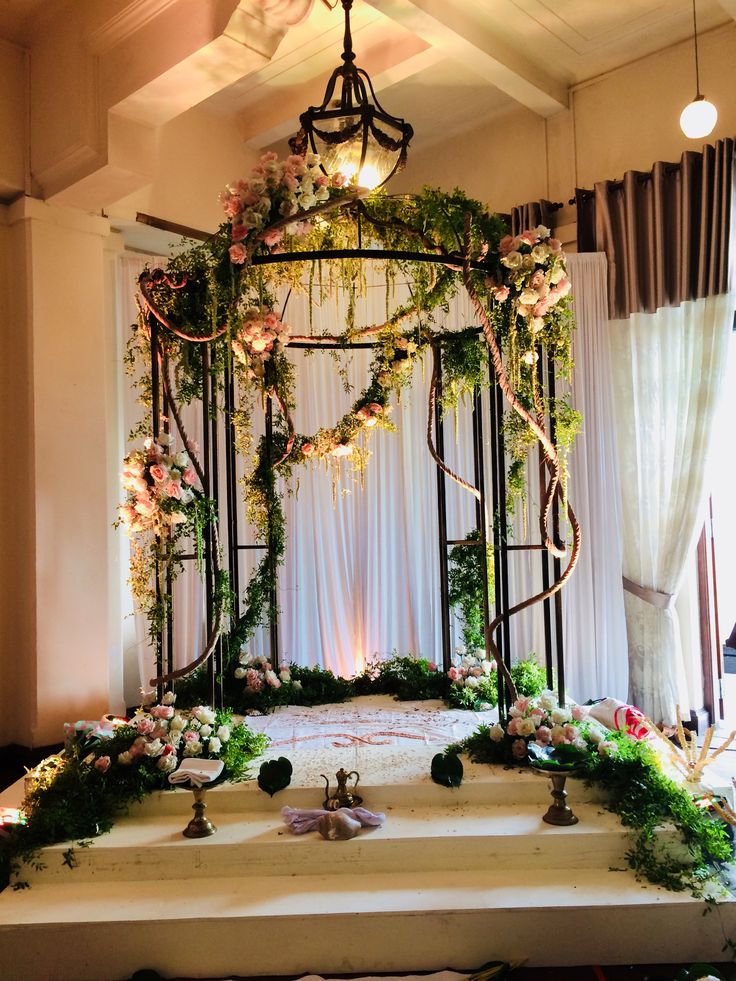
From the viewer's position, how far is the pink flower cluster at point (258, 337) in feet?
15.4

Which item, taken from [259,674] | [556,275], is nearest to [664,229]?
[556,275]

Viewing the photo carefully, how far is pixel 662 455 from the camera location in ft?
18.7

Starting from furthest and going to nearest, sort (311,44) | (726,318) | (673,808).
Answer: (311,44) → (726,318) → (673,808)

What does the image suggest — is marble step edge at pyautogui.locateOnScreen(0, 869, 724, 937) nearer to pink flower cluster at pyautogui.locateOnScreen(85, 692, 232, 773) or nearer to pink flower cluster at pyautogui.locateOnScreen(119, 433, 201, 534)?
pink flower cluster at pyautogui.locateOnScreen(85, 692, 232, 773)

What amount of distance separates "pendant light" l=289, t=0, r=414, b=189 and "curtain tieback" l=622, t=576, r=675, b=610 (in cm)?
343

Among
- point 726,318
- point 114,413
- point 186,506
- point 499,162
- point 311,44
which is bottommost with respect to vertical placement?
point 186,506

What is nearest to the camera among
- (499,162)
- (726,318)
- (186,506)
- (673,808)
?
(673,808)

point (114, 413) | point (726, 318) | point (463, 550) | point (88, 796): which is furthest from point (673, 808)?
point (114, 413)

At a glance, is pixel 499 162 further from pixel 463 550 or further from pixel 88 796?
pixel 88 796

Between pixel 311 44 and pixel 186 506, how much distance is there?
11.4 feet

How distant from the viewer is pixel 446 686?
18.0 feet

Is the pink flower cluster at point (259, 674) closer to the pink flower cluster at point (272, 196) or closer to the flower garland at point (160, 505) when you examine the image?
the flower garland at point (160, 505)

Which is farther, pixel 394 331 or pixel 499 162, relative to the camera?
pixel 499 162

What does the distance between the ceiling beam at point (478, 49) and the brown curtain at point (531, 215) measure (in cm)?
74
